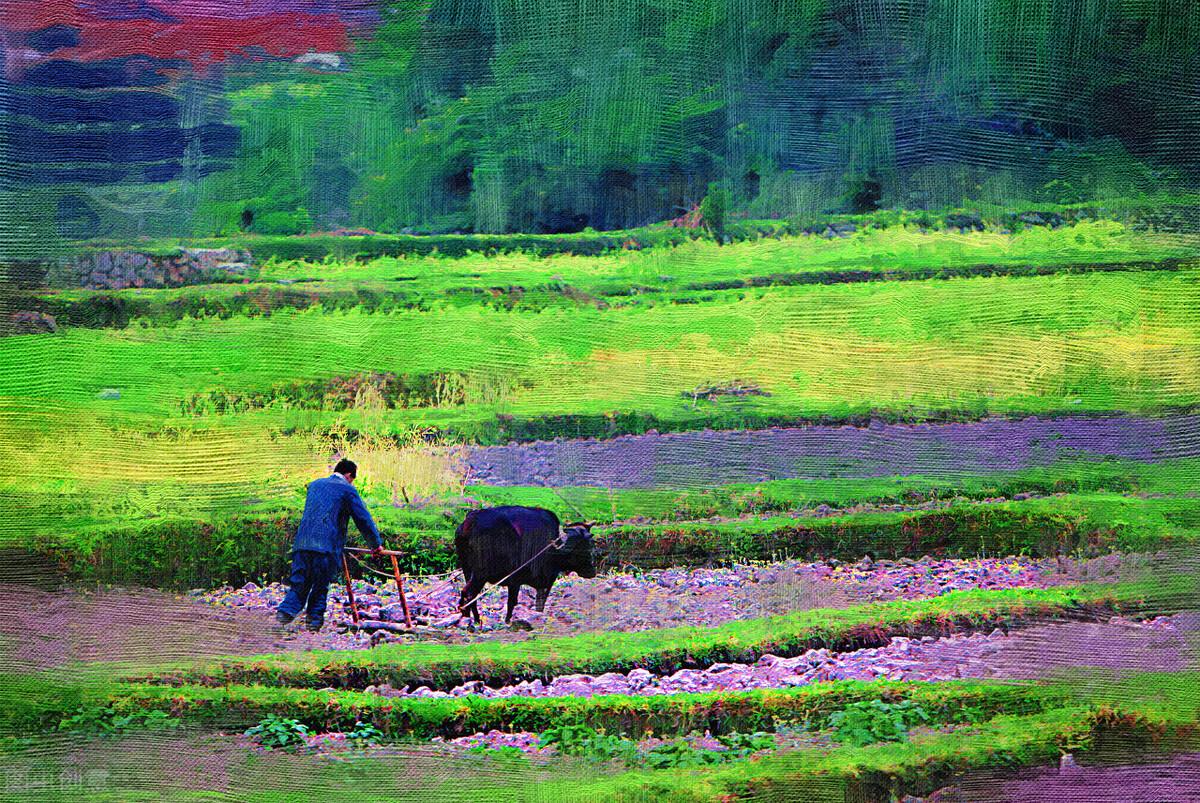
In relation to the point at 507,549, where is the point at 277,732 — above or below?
below

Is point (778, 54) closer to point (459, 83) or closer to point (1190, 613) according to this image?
point (459, 83)

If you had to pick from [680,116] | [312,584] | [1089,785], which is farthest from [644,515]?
[1089,785]

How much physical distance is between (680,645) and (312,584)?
70.2 inches

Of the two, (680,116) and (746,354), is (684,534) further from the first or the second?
(680,116)

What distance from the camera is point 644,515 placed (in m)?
6.06

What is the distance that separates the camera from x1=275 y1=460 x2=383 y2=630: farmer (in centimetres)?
534

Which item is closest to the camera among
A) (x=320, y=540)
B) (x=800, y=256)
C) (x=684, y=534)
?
(x=320, y=540)

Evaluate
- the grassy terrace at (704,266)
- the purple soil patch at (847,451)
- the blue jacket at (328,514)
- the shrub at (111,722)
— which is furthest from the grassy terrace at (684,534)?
the grassy terrace at (704,266)

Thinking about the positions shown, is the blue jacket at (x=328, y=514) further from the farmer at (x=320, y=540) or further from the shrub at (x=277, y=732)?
the shrub at (x=277, y=732)

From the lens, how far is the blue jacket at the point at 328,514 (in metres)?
5.34

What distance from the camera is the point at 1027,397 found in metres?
6.39

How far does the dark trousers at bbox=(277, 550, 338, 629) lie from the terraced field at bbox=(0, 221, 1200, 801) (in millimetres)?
120

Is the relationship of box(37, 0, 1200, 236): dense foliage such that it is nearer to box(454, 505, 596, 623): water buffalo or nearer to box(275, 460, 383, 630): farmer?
box(275, 460, 383, 630): farmer

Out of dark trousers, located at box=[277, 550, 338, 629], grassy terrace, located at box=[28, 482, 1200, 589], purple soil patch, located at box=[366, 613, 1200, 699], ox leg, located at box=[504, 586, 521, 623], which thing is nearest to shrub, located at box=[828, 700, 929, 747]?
purple soil patch, located at box=[366, 613, 1200, 699]
